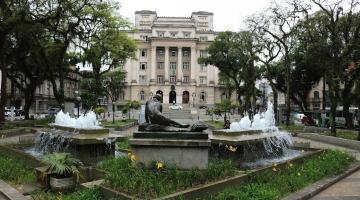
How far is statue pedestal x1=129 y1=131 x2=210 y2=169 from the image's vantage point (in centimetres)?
875

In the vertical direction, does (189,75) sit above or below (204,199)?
above

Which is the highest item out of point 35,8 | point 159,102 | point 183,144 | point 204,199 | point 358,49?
point 35,8

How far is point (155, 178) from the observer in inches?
311

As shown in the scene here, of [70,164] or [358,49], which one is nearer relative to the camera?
[70,164]

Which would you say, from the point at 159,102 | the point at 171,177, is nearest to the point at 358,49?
the point at 159,102

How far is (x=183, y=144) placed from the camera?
8.73 meters

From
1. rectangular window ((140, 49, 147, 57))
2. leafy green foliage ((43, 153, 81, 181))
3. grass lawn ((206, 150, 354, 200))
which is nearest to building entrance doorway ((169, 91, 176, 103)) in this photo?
rectangular window ((140, 49, 147, 57))

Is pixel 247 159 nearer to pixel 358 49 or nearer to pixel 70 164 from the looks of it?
Result: pixel 70 164

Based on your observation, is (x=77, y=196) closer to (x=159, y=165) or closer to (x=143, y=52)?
(x=159, y=165)

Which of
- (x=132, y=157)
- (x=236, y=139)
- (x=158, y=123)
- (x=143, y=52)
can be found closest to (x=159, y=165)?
(x=132, y=157)

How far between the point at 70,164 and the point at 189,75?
8464 cm

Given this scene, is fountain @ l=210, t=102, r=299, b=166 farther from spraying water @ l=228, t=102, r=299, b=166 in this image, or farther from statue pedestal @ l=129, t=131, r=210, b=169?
statue pedestal @ l=129, t=131, r=210, b=169

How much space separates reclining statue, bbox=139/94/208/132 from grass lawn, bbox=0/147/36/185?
3.33 m

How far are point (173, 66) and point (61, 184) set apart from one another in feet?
280
